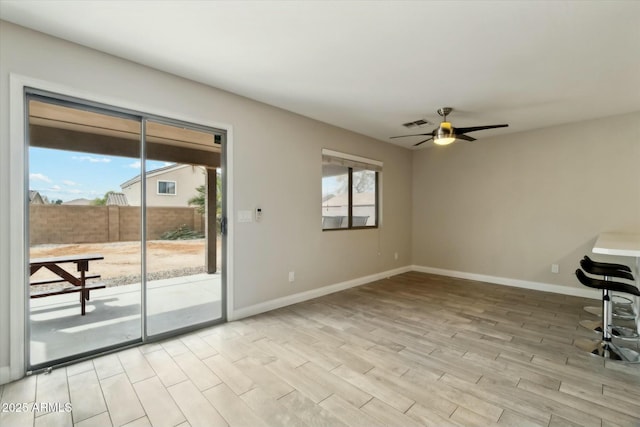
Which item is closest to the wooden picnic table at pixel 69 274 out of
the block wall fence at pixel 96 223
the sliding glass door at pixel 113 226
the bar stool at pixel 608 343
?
the sliding glass door at pixel 113 226

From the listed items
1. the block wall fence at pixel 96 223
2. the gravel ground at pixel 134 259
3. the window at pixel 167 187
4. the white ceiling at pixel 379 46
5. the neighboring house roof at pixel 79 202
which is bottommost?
the gravel ground at pixel 134 259

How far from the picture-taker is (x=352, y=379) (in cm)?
220

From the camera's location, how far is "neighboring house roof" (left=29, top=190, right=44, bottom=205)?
7.71ft

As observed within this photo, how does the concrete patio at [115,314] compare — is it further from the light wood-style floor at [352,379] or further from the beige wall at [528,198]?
the beige wall at [528,198]

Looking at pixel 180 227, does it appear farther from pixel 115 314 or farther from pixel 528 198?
pixel 528 198

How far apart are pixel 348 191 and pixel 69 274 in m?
3.89

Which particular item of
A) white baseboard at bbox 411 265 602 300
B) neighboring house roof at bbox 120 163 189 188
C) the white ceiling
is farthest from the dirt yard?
white baseboard at bbox 411 265 602 300

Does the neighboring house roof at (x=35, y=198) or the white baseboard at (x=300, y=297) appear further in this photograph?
the white baseboard at (x=300, y=297)

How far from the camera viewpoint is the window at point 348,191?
4699 millimetres

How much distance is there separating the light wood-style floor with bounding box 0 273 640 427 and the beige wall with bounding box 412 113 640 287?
1.70 metres

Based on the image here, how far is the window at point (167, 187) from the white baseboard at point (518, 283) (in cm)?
506

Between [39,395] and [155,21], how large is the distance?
9.12 ft

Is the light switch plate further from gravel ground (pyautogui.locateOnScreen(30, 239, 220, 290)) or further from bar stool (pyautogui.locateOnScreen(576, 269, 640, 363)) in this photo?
bar stool (pyautogui.locateOnScreen(576, 269, 640, 363))

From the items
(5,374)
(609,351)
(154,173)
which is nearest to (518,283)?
(609,351)
